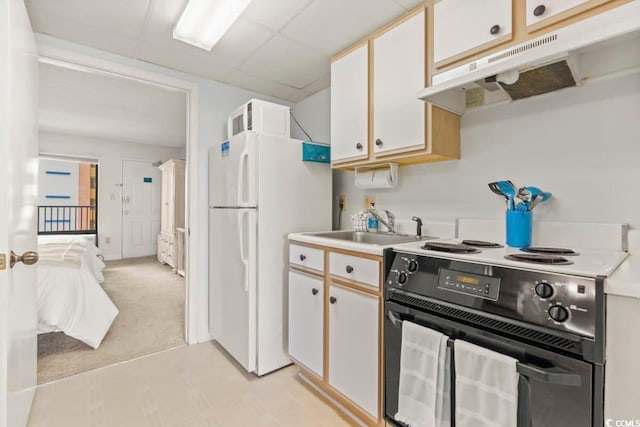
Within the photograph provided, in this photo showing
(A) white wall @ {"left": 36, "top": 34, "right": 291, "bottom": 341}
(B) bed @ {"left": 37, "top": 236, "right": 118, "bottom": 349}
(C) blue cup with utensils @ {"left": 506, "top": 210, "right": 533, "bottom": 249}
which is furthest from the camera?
(A) white wall @ {"left": 36, "top": 34, "right": 291, "bottom": 341}

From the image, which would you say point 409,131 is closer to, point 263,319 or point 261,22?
point 261,22

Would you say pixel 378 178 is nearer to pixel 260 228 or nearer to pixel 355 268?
pixel 355 268

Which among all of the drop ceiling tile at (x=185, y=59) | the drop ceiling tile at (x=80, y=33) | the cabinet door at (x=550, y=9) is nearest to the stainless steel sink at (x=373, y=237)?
the cabinet door at (x=550, y=9)

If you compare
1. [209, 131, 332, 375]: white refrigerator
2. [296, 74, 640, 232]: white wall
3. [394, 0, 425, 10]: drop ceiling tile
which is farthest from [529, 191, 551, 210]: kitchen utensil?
[209, 131, 332, 375]: white refrigerator

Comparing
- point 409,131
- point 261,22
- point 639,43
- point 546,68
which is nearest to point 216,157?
point 261,22

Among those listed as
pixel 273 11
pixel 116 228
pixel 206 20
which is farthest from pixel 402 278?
pixel 116 228

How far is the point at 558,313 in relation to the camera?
0.91 m

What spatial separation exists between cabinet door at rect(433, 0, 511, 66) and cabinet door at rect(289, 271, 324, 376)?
1.41m

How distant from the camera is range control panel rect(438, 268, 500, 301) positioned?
1.07 meters

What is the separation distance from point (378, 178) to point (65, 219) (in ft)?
28.2

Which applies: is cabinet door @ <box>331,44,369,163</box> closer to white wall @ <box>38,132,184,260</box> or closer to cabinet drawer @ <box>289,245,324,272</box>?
cabinet drawer @ <box>289,245,324,272</box>

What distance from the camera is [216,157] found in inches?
99.9

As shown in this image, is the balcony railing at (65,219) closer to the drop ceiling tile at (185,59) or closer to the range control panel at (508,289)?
the drop ceiling tile at (185,59)

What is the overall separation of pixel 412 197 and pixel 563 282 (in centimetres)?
123
